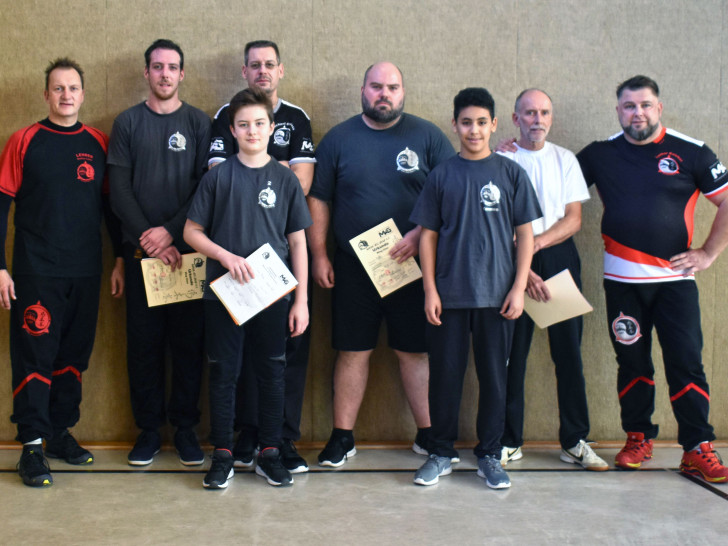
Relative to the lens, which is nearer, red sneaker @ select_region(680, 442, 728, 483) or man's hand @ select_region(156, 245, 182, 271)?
red sneaker @ select_region(680, 442, 728, 483)

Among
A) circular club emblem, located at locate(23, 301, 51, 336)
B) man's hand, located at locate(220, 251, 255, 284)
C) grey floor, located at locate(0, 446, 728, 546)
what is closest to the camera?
grey floor, located at locate(0, 446, 728, 546)

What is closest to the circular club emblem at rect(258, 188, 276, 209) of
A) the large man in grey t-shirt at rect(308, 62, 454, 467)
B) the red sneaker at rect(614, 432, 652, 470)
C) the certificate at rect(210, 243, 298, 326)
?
the certificate at rect(210, 243, 298, 326)

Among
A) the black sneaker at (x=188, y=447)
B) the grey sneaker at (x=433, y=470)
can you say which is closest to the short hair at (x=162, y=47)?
the black sneaker at (x=188, y=447)

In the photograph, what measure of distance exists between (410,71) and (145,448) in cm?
218

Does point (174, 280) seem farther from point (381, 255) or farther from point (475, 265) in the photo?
point (475, 265)

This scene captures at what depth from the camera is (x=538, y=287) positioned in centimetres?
293

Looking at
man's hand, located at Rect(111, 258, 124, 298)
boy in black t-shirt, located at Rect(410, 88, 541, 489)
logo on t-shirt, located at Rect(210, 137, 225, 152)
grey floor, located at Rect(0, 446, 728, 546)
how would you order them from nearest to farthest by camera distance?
grey floor, located at Rect(0, 446, 728, 546) → boy in black t-shirt, located at Rect(410, 88, 541, 489) → logo on t-shirt, located at Rect(210, 137, 225, 152) → man's hand, located at Rect(111, 258, 124, 298)

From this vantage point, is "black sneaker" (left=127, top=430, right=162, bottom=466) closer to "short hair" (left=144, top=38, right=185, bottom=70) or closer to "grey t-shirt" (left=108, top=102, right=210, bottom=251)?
"grey t-shirt" (left=108, top=102, right=210, bottom=251)

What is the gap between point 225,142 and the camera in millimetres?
2998

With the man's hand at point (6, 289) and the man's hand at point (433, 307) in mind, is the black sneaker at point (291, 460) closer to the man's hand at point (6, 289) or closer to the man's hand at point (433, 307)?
the man's hand at point (433, 307)

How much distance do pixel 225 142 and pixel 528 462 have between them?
78.2 inches

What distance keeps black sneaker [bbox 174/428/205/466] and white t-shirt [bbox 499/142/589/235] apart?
1.79 m

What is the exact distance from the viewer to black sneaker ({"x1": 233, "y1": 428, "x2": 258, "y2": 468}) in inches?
116

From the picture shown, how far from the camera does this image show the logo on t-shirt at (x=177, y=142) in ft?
9.94
